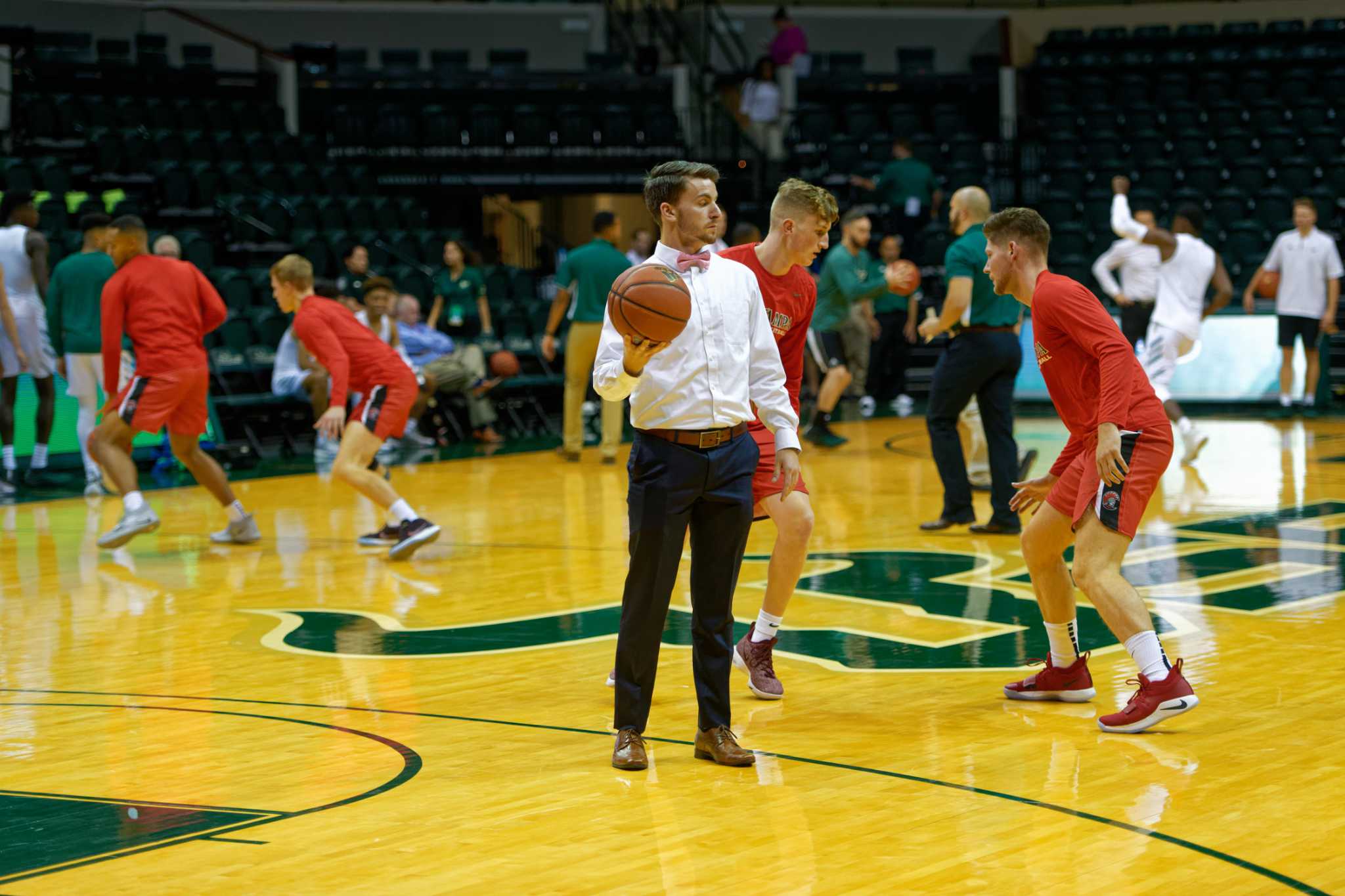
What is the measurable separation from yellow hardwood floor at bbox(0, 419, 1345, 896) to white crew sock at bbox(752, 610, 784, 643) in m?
0.20

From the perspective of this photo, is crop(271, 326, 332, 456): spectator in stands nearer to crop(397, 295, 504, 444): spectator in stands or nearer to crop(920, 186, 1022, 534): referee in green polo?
crop(397, 295, 504, 444): spectator in stands

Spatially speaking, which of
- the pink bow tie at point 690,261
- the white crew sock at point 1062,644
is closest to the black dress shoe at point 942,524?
the white crew sock at point 1062,644

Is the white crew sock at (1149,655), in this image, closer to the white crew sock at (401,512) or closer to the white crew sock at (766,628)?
the white crew sock at (766,628)

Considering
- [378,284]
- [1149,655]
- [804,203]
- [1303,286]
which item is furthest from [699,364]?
[1303,286]

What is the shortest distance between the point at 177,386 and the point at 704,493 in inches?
196

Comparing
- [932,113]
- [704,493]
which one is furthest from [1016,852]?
[932,113]

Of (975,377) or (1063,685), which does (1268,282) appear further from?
(1063,685)

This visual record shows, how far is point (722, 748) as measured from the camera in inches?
176

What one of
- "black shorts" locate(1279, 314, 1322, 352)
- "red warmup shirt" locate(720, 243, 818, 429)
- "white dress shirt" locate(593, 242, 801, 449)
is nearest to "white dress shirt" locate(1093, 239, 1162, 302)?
"black shorts" locate(1279, 314, 1322, 352)

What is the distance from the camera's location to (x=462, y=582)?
766 cm

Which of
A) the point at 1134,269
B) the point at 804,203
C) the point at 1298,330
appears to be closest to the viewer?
the point at 804,203

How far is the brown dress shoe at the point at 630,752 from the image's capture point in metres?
4.44

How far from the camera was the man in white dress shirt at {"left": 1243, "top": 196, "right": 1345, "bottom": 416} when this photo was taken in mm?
14586

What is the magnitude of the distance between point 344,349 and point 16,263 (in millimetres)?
4791
